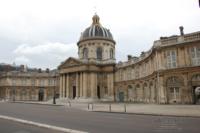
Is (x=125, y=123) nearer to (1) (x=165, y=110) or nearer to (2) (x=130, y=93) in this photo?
(1) (x=165, y=110)

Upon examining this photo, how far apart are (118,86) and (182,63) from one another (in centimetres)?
2616

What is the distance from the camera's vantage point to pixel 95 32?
66.3 m

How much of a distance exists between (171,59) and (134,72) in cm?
1710

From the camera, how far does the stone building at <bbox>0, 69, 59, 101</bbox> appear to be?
264 feet

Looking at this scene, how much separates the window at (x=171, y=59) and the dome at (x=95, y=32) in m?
31.4

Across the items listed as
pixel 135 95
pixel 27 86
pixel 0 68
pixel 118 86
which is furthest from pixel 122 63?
pixel 0 68

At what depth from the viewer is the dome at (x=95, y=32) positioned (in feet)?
217

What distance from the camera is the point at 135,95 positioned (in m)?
52.9

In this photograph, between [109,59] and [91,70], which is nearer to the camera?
[91,70]

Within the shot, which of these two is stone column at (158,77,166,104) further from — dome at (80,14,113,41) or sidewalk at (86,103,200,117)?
dome at (80,14,113,41)

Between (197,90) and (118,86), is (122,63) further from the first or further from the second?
(197,90)

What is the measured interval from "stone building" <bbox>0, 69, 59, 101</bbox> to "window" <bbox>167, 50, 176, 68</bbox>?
5049 centimetres

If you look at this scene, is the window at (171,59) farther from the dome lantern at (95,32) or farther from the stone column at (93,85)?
the dome lantern at (95,32)

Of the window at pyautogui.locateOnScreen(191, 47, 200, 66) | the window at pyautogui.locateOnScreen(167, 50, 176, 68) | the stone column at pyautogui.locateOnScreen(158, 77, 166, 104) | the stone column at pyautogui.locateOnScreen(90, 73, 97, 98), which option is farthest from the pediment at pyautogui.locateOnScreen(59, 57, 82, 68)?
the window at pyautogui.locateOnScreen(191, 47, 200, 66)
